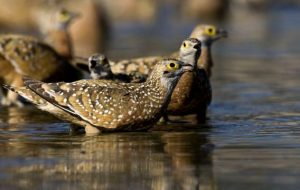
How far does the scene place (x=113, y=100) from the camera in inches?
408

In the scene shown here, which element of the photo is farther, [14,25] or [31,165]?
[14,25]

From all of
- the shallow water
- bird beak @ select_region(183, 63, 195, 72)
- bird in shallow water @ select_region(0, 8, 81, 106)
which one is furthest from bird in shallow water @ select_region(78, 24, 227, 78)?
bird beak @ select_region(183, 63, 195, 72)

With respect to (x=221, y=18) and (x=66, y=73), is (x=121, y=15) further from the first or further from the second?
(x=66, y=73)

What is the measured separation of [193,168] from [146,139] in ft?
5.58

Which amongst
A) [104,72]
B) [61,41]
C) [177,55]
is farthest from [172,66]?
[61,41]

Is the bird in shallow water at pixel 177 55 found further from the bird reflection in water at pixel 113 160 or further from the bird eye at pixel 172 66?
the bird reflection in water at pixel 113 160

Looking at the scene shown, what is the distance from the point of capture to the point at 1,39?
13.7 metres

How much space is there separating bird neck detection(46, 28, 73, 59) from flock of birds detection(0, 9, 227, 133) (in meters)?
0.90

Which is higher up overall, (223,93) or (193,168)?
(223,93)

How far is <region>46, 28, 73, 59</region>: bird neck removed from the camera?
15.2 meters

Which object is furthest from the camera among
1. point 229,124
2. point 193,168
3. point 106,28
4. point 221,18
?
point 221,18

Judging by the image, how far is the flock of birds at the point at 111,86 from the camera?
34.0ft

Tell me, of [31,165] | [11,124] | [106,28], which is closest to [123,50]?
[106,28]

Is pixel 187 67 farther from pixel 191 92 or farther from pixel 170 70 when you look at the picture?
pixel 191 92
